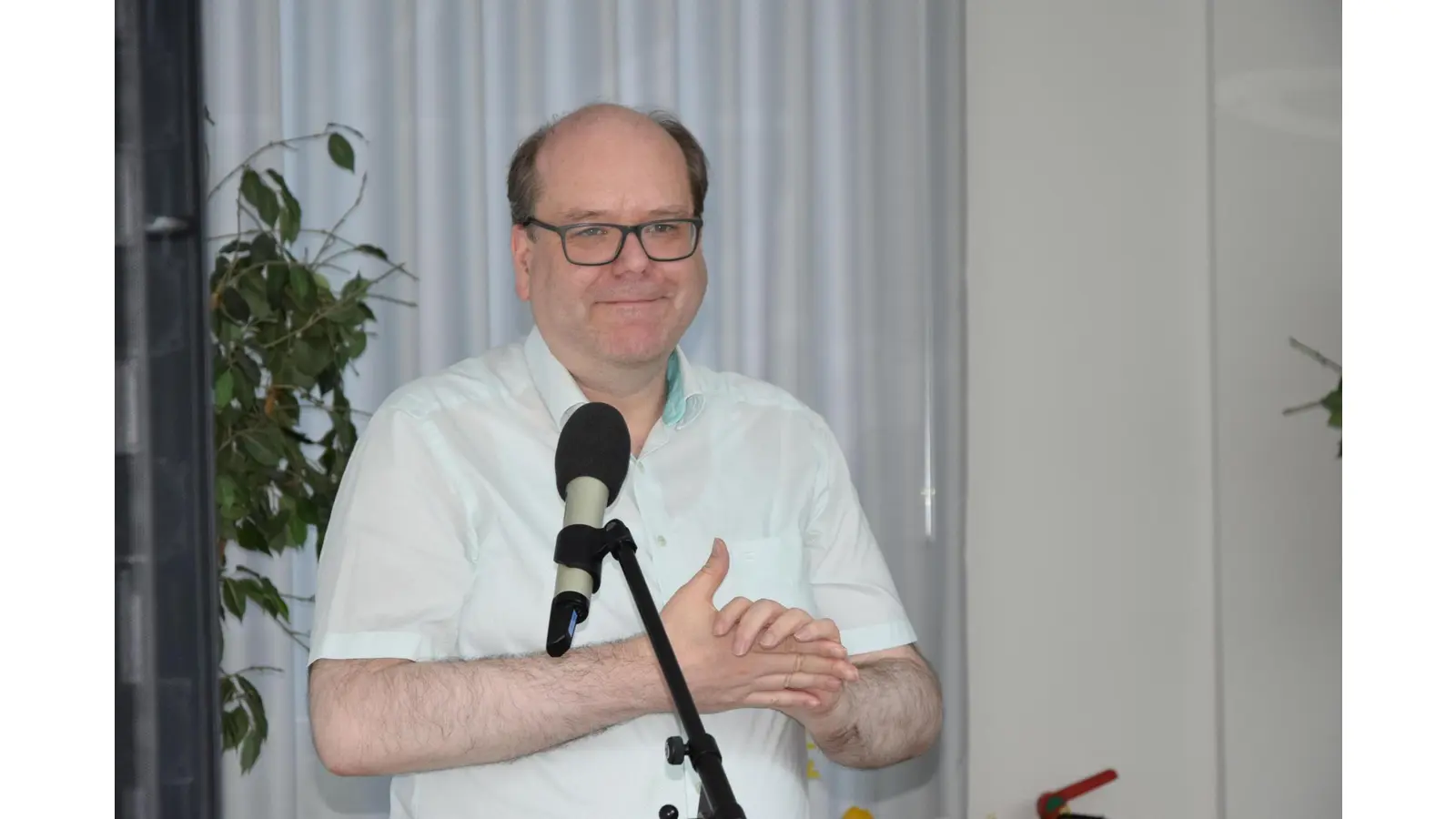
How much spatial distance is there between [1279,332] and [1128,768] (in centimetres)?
102

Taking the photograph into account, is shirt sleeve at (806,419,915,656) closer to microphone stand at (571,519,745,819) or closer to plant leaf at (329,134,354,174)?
microphone stand at (571,519,745,819)

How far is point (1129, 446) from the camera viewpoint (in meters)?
2.83

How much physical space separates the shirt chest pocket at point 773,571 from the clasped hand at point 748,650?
297mm

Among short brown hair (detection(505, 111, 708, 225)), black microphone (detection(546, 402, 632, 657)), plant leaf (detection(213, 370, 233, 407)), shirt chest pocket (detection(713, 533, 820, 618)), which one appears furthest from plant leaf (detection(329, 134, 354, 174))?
black microphone (detection(546, 402, 632, 657))

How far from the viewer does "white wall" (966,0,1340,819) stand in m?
2.74

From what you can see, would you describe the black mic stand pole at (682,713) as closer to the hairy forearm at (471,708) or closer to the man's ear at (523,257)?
the hairy forearm at (471,708)

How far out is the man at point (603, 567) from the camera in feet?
4.62

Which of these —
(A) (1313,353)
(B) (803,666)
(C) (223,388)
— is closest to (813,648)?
(B) (803,666)

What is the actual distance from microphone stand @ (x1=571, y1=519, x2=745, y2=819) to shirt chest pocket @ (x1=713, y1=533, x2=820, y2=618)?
799mm

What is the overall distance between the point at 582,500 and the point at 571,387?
785 mm

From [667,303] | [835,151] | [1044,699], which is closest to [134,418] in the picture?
[667,303]

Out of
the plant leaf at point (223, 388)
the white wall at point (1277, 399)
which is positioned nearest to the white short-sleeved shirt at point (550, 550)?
the plant leaf at point (223, 388)
